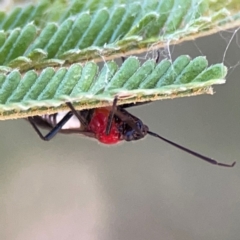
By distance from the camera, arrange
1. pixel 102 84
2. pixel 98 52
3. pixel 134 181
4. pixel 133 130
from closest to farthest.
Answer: pixel 102 84 < pixel 98 52 < pixel 133 130 < pixel 134 181

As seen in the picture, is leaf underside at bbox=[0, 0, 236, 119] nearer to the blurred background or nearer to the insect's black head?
the insect's black head

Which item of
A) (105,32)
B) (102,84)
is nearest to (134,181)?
(105,32)

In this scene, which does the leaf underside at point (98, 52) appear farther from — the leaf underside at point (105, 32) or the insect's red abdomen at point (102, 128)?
the insect's red abdomen at point (102, 128)

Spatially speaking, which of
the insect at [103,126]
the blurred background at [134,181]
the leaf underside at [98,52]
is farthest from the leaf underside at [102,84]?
the blurred background at [134,181]

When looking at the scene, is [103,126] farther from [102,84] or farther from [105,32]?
[102,84]

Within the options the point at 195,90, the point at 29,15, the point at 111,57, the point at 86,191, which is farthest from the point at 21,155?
the point at 195,90
